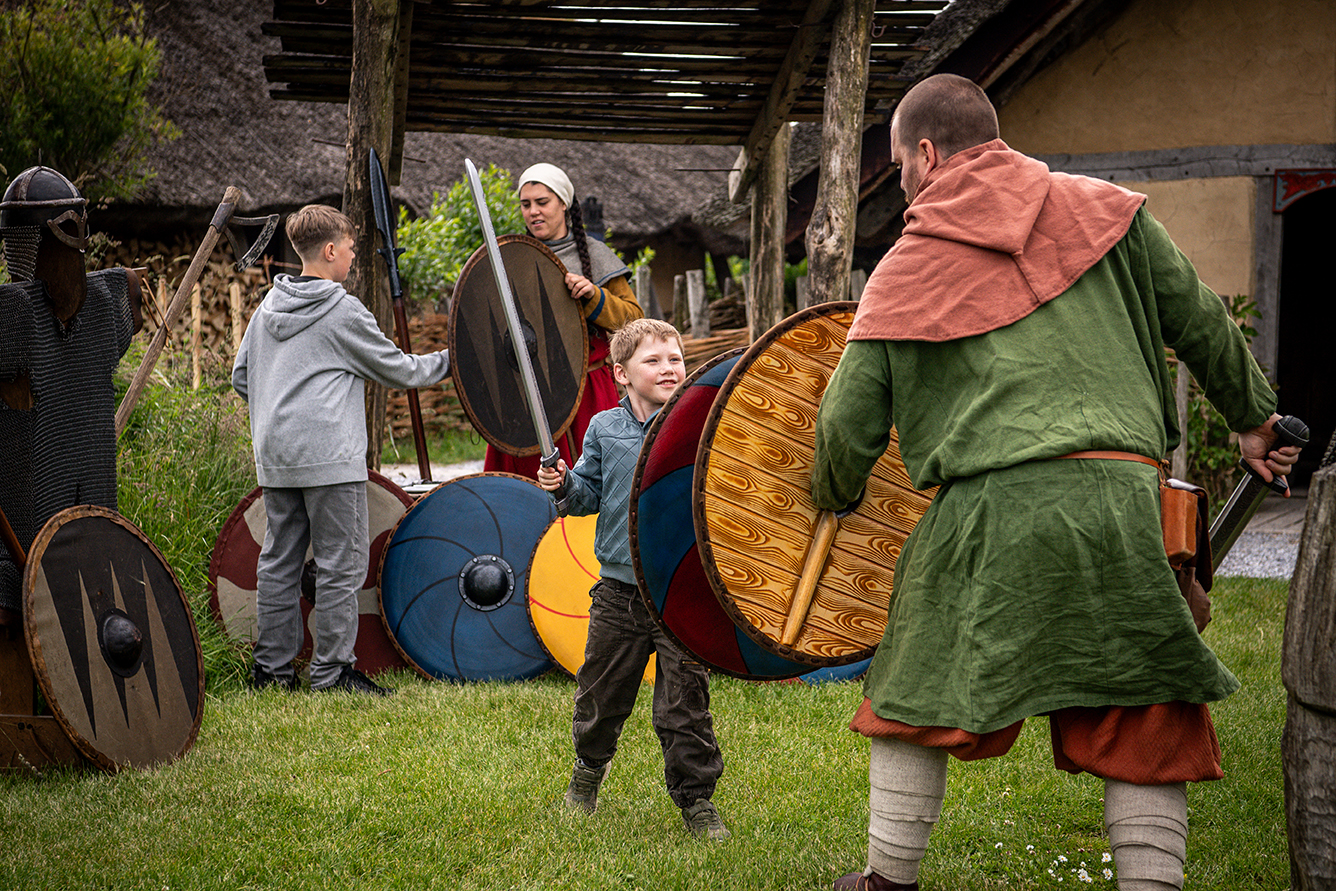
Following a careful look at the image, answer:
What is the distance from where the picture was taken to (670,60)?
210 inches

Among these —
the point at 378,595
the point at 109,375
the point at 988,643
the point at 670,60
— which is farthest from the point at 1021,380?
the point at 670,60

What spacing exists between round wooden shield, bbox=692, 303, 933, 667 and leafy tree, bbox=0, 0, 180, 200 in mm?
9527

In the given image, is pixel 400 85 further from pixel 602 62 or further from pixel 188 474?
pixel 188 474

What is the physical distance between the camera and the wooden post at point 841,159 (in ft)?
15.3

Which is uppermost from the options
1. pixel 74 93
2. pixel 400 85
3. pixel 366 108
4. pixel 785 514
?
pixel 74 93

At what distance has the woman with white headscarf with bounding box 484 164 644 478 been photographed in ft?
14.6

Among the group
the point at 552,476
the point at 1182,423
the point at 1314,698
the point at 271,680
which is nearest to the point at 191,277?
the point at 271,680

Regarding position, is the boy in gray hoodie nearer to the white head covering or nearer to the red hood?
the white head covering

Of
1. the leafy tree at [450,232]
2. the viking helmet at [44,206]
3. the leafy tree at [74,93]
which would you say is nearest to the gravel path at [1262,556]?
the viking helmet at [44,206]

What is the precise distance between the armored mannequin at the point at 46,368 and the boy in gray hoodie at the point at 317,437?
67 centimetres

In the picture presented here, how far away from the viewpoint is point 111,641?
9.80 ft

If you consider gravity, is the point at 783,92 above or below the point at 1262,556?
above

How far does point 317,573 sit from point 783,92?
3182mm

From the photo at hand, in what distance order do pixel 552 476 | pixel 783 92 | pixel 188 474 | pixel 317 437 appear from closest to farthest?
1. pixel 552 476
2. pixel 317 437
3. pixel 188 474
4. pixel 783 92
